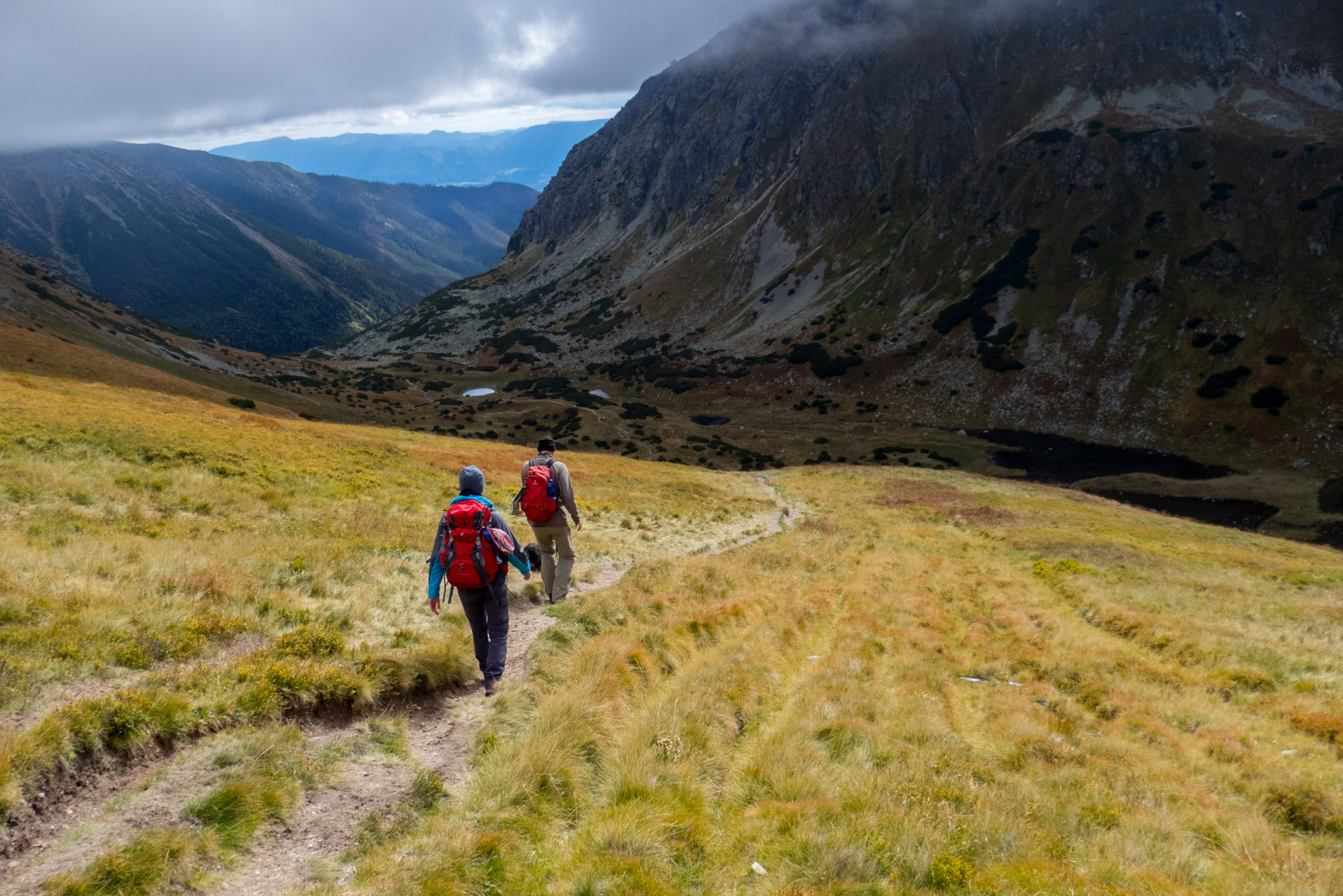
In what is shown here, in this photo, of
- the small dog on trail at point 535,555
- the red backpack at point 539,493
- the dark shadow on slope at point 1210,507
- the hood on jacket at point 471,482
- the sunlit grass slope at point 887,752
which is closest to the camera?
the sunlit grass slope at point 887,752

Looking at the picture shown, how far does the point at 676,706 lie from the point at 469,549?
144 inches

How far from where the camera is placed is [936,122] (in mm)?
150625

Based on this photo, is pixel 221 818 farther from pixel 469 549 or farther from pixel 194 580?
pixel 194 580

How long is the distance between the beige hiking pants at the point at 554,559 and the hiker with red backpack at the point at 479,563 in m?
3.23

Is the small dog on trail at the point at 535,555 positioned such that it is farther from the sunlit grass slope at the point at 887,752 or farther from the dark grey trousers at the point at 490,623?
the dark grey trousers at the point at 490,623

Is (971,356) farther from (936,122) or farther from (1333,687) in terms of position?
(1333,687)

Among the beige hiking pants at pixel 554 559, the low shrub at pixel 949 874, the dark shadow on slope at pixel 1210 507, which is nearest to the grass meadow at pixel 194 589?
the beige hiking pants at pixel 554 559

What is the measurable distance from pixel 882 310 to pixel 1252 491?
72430 mm

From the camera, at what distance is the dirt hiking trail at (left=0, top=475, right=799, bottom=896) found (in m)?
5.09

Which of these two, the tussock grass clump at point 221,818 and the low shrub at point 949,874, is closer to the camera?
the tussock grass clump at point 221,818

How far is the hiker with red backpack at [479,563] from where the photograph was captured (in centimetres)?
880

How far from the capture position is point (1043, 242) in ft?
367

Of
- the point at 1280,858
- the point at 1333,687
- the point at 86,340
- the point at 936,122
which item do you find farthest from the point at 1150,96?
the point at 86,340

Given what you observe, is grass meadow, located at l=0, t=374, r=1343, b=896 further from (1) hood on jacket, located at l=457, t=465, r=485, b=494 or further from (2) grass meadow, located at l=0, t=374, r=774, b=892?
(1) hood on jacket, located at l=457, t=465, r=485, b=494
